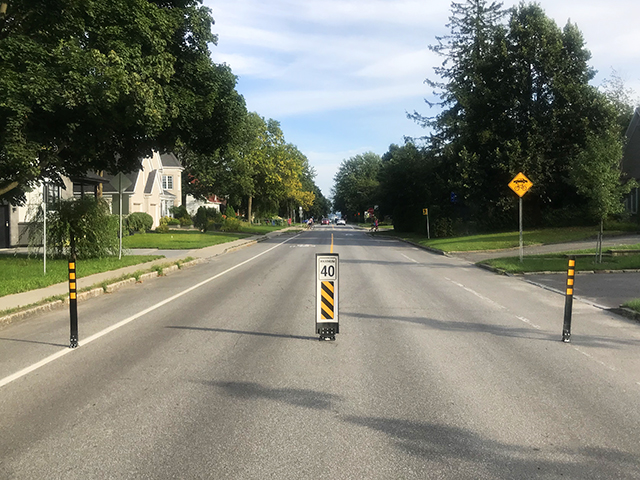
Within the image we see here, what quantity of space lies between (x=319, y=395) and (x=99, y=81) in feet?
37.9

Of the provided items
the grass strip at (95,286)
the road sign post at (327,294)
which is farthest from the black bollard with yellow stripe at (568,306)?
the grass strip at (95,286)

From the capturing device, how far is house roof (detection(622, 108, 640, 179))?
121 ft

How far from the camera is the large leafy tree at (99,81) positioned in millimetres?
14172

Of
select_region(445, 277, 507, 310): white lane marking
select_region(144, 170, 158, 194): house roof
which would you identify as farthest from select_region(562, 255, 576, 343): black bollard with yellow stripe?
select_region(144, 170, 158, 194): house roof

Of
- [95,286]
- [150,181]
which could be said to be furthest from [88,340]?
[150,181]

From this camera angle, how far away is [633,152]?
126 feet

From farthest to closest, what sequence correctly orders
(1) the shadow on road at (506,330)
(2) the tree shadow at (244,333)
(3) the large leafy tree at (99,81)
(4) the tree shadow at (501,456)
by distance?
(3) the large leafy tree at (99,81) → (2) the tree shadow at (244,333) → (1) the shadow on road at (506,330) → (4) the tree shadow at (501,456)

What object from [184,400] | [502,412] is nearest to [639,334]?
[502,412]

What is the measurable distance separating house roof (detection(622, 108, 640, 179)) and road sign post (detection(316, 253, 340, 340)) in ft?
111

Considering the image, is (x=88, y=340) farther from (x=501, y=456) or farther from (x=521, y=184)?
(x=521, y=184)

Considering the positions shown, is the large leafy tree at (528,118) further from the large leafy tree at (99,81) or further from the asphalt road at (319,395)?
the asphalt road at (319,395)

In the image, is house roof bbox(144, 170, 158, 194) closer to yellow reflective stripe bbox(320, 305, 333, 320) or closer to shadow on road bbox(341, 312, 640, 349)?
shadow on road bbox(341, 312, 640, 349)

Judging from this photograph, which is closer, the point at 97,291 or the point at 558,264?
the point at 97,291

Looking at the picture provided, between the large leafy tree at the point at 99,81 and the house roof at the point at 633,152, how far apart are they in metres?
27.8
